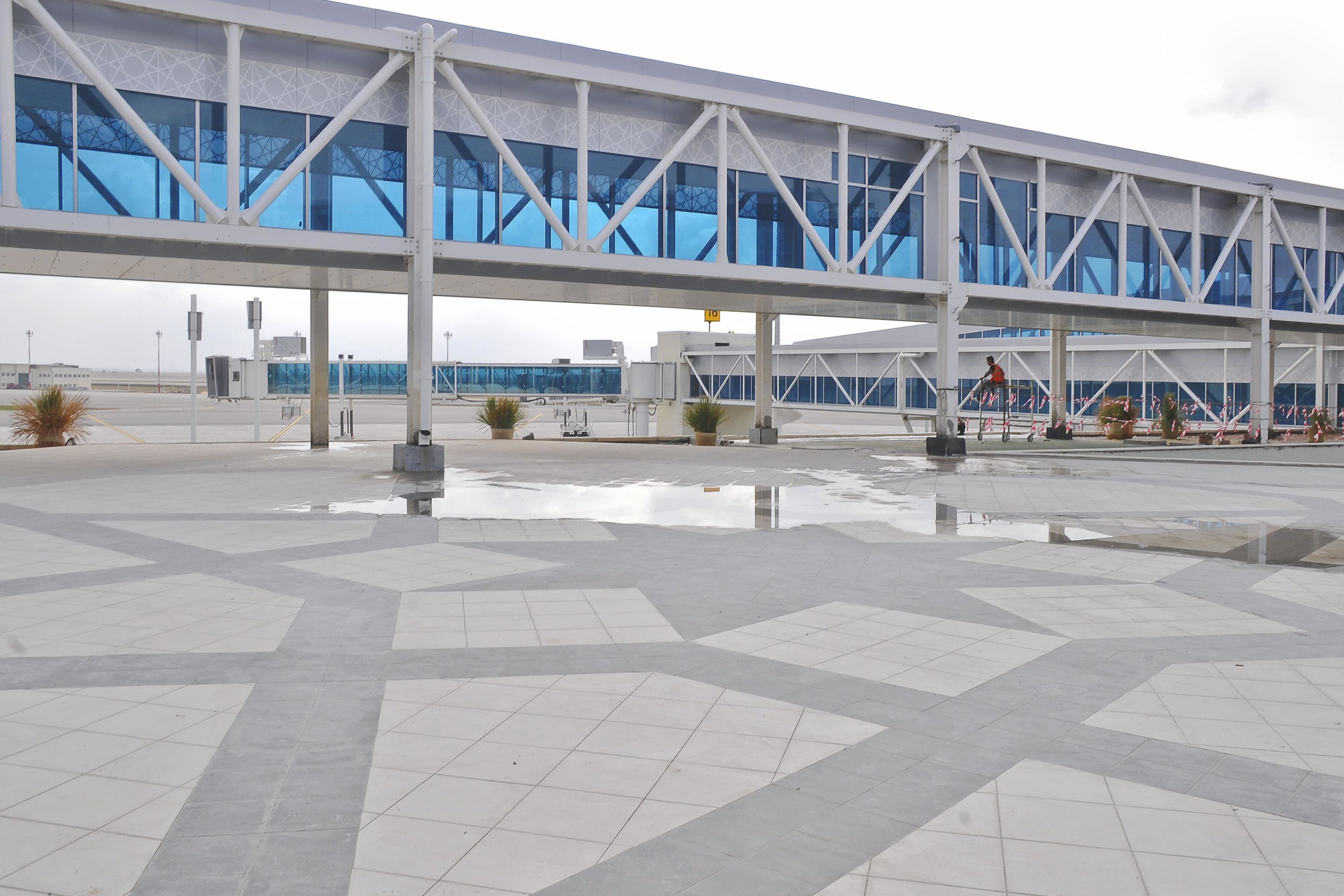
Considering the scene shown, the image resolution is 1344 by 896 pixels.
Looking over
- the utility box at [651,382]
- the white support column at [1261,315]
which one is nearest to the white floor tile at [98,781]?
the white support column at [1261,315]

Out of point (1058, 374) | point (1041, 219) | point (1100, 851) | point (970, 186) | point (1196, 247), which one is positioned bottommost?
point (1100, 851)

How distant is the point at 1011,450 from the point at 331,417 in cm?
3420

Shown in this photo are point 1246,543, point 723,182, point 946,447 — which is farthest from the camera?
point 946,447

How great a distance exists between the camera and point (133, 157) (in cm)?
1780

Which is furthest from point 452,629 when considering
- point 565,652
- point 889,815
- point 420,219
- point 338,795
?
point 420,219

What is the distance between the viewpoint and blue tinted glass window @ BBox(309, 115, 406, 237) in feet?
63.4

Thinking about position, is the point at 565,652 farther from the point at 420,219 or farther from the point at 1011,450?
the point at 1011,450

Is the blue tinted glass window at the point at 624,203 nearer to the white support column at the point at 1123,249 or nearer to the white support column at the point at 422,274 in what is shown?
the white support column at the point at 422,274

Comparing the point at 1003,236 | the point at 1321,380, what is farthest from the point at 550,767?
the point at 1321,380

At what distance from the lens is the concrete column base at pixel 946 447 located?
25000 millimetres

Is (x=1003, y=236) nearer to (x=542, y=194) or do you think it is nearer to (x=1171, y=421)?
(x=1171, y=421)

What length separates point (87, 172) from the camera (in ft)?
57.1

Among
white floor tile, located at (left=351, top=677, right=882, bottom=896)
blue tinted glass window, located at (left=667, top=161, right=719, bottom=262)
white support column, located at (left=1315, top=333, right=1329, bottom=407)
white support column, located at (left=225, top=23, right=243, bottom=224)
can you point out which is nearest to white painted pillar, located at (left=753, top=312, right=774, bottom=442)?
blue tinted glass window, located at (left=667, top=161, right=719, bottom=262)

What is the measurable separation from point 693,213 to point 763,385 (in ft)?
33.1
